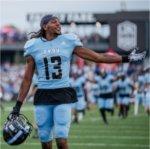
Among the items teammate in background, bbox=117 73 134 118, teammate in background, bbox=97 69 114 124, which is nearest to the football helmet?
teammate in background, bbox=97 69 114 124

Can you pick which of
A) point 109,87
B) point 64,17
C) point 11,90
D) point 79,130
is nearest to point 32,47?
point 79,130

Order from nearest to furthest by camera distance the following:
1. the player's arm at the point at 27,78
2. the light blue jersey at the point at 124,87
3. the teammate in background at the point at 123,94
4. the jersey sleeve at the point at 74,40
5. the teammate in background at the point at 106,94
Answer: the jersey sleeve at the point at 74,40 < the player's arm at the point at 27,78 < the teammate in background at the point at 106,94 < the teammate in background at the point at 123,94 < the light blue jersey at the point at 124,87

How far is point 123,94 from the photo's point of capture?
26.3 metres

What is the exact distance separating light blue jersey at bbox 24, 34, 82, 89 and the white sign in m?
17.6

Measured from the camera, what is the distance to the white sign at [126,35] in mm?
28087

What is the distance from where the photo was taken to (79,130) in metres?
19.5

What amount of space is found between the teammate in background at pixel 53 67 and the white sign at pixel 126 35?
17523 millimetres

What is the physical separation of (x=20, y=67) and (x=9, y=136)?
36.7 metres

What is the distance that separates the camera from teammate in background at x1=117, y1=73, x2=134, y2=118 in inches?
1009

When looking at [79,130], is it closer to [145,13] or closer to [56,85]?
[56,85]

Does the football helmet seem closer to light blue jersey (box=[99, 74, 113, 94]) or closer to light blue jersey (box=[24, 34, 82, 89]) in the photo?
light blue jersey (box=[24, 34, 82, 89])

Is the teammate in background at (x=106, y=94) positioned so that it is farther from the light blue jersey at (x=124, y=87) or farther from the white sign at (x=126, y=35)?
the white sign at (x=126, y=35)

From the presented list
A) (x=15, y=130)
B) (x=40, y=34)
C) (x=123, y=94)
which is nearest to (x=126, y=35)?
(x=123, y=94)

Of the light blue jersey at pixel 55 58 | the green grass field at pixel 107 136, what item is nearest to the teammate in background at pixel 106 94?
the green grass field at pixel 107 136
